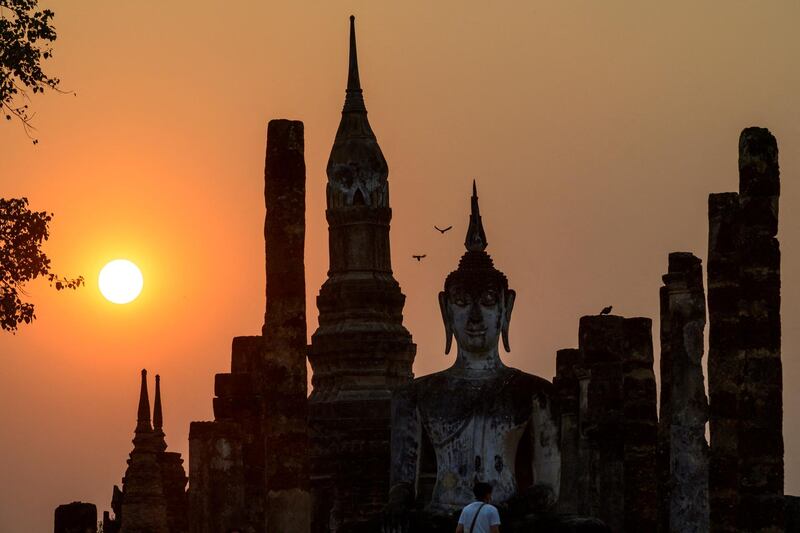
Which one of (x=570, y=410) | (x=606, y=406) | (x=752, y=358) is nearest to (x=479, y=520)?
(x=752, y=358)

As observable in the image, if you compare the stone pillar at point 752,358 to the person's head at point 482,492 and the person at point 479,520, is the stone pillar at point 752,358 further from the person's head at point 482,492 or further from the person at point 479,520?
the person at point 479,520

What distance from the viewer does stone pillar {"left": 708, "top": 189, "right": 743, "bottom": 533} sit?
101 ft

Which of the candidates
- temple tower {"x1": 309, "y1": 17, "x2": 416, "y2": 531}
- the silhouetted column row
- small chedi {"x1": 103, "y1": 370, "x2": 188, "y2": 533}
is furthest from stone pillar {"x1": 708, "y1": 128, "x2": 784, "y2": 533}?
small chedi {"x1": 103, "y1": 370, "x2": 188, "y2": 533}

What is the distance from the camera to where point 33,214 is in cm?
3303

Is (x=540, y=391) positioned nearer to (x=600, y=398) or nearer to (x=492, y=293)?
(x=492, y=293)

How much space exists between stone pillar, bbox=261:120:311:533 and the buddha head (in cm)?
436

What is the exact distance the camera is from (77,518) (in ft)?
99.9

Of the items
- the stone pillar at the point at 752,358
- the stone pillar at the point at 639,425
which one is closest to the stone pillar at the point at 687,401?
the stone pillar at the point at 752,358

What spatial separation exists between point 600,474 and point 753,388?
5853mm

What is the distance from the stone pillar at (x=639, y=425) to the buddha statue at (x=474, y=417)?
299 inches

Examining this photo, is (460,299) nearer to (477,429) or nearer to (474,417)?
(474,417)

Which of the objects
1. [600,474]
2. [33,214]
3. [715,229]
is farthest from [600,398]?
[33,214]

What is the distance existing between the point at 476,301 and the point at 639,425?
831cm

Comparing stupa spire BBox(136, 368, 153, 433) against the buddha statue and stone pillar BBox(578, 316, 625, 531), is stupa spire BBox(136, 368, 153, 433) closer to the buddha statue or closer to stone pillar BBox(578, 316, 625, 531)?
stone pillar BBox(578, 316, 625, 531)
